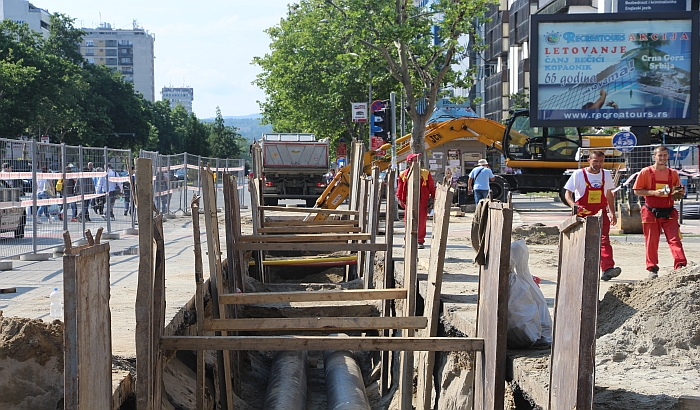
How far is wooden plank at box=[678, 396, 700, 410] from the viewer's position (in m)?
4.61

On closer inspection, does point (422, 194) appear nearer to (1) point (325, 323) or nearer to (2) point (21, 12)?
(1) point (325, 323)

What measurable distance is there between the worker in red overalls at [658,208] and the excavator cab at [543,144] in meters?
17.8

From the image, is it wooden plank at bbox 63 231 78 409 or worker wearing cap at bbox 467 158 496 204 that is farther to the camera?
worker wearing cap at bbox 467 158 496 204

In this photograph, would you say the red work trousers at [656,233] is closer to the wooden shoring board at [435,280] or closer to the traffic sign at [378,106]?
the wooden shoring board at [435,280]

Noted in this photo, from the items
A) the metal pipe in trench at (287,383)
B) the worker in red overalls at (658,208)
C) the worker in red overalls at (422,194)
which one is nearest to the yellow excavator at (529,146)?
the worker in red overalls at (422,194)

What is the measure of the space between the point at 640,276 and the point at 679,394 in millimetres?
6450

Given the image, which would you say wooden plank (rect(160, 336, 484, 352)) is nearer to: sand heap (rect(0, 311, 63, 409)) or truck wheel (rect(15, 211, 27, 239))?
sand heap (rect(0, 311, 63, 409))

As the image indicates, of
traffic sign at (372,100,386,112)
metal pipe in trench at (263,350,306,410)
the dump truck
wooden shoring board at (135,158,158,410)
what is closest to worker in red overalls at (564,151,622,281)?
metal pipe in trench at (263,350,306,410)

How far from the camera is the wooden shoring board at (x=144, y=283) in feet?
16.8

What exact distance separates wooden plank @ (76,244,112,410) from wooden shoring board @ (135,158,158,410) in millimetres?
452

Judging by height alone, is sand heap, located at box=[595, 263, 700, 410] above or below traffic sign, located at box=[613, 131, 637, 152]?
below

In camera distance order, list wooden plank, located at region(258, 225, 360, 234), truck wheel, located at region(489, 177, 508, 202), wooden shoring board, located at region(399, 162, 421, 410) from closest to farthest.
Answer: wooden shoring board, located at region(399, 162, 421, 410) < wooden plank, located at region(258, 225, 360, 234) < truck wheel, located at region(489, 177, 508, 202)

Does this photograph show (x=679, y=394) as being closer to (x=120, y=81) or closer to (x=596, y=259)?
(x=596, y=259)

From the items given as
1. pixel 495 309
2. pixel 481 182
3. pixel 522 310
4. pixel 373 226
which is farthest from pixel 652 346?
pixel 481 182
